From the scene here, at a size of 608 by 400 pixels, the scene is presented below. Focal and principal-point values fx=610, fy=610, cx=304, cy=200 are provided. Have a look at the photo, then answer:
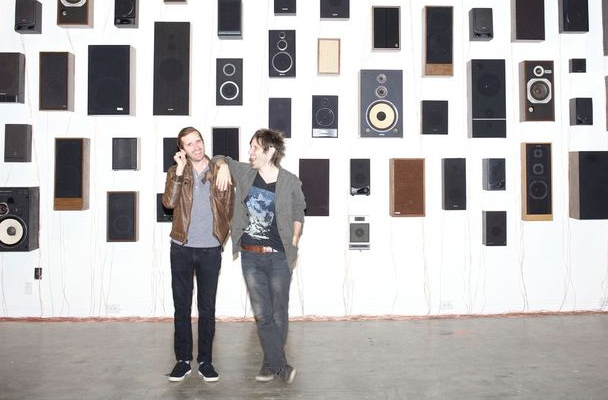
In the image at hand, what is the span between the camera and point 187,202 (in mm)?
2914

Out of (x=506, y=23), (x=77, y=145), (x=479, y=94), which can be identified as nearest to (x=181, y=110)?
(x=77, y=145)

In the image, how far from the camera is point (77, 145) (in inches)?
162

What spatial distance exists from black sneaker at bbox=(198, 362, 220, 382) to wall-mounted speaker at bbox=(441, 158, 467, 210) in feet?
6.80

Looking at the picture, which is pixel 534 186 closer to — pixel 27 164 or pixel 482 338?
pixel 482 338

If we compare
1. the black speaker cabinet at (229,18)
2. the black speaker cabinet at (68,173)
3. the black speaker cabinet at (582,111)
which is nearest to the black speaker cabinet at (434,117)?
the black speaker cabinet at (582,111)

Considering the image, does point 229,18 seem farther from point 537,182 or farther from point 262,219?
point 537,182

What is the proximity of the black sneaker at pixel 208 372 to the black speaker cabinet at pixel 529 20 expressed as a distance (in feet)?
9.93

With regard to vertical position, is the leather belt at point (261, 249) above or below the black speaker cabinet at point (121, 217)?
below

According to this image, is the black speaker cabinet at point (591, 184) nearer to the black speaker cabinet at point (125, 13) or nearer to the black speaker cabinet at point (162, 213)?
the black speaker cabinet at point (162, 213)

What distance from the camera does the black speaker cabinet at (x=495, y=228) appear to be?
4246 millimetres

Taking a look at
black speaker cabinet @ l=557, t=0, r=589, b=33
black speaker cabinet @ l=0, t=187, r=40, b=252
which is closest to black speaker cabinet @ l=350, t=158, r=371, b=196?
black speaker cabinet @ l=557, t=0, r=589, b=33

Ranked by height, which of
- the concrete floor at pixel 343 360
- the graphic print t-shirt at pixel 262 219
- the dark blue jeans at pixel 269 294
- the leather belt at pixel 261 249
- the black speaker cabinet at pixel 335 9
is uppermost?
the black speaker cabinet at pixel 335 9

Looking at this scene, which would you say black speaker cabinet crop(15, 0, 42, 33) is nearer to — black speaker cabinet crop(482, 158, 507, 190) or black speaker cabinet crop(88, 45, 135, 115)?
black speaker cabinet crop(88, 45, 135, 115)

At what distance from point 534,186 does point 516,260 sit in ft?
1.80
